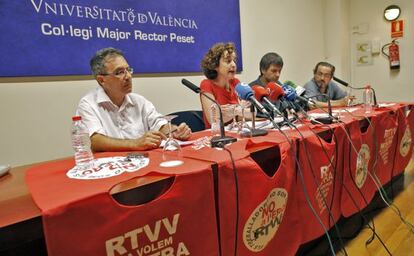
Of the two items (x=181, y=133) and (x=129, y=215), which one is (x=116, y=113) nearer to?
(x=181, y=133)

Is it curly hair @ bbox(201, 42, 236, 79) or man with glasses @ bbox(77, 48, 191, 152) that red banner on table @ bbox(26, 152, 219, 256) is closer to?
man with glasses @ bbox(77, 48, 191, 152)

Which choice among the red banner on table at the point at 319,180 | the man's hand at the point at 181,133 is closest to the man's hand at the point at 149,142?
the man's hand at the point at 181,133

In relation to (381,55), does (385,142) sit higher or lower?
lower

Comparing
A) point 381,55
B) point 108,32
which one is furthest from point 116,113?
point 381,55

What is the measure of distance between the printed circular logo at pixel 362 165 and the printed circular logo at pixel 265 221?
0.72m

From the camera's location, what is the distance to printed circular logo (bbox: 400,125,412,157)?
6.96 feet

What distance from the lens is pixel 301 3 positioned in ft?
12.1

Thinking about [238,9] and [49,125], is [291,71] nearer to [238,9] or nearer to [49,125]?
[238,9]

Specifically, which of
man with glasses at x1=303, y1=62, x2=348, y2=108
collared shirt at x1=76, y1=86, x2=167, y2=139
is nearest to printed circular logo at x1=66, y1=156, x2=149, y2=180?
collared shirt at x1=76, y1=86, x2=167, y2=139

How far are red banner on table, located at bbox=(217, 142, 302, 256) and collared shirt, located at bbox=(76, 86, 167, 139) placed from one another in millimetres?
718

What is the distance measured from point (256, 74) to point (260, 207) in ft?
7.76

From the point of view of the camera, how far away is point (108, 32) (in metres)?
1.92

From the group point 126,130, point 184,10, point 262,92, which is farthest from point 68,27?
point 262,92

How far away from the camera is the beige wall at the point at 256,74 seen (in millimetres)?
1634
